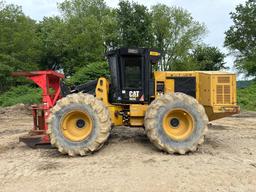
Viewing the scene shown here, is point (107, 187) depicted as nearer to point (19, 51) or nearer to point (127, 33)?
point (19, 51)

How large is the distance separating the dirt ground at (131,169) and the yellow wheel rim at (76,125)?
482 mm

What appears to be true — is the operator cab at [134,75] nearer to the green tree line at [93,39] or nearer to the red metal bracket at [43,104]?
the red metal bracket at [43,104]

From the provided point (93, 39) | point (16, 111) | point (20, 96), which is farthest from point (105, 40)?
point (16, 111)

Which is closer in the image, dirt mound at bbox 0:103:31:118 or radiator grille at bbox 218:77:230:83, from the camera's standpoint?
radiator grille at bbox 218:77:230:83

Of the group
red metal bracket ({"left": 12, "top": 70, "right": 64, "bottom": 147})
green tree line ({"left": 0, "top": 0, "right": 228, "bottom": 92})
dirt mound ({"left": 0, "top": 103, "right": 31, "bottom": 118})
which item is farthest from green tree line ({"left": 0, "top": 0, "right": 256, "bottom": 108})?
red metal bracket ({"left": 12, "top": 70, "right": 64, "bottom": 147})

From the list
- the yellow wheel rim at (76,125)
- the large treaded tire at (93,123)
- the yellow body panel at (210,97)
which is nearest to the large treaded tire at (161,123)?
the yellow body panel at (210,97)

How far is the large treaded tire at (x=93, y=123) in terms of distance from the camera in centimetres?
842

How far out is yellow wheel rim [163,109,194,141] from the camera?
869cm

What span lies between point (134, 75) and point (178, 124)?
1564mm

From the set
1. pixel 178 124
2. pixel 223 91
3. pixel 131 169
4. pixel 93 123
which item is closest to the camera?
pixel 131 169

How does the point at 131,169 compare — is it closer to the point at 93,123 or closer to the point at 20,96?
the point at 93,123

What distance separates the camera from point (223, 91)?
920cm

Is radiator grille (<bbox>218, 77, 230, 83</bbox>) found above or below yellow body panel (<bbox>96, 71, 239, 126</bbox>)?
above

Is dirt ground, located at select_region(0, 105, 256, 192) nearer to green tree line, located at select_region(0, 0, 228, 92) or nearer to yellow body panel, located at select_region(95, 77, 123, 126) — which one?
yellow body panel, located at select_region(95, 77, 123, 126)
